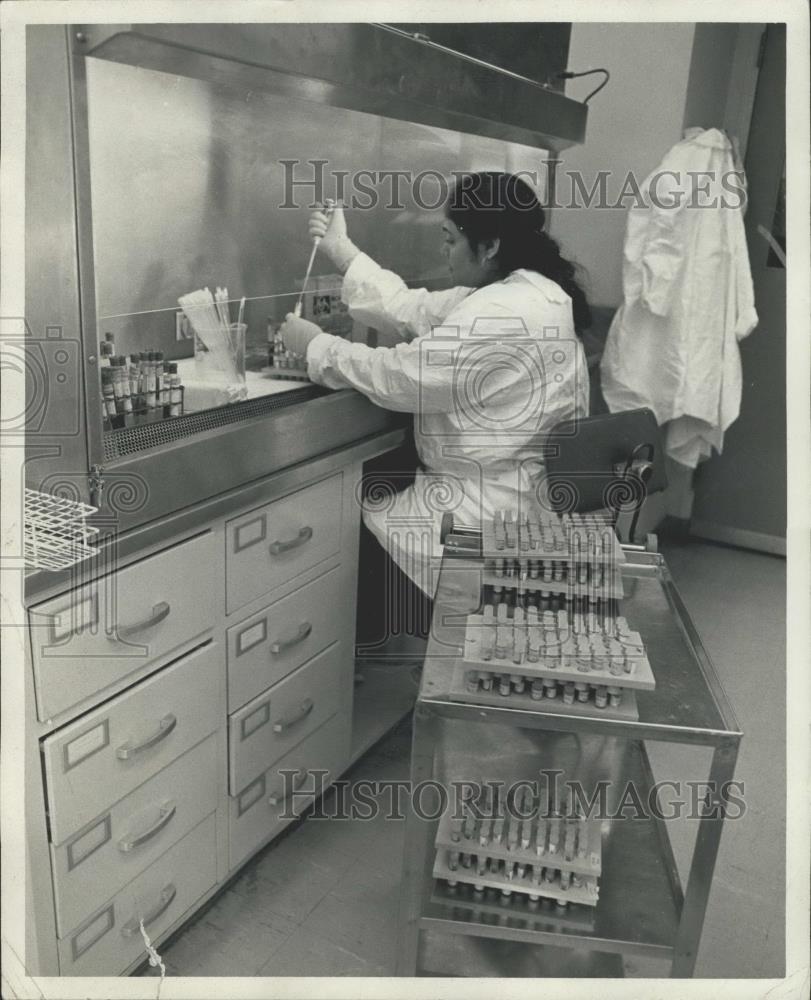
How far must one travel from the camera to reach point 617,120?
3.16 m

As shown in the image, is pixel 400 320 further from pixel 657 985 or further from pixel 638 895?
pixel 657 985

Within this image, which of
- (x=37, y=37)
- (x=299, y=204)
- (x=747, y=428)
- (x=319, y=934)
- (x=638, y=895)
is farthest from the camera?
(x=747, y=428)

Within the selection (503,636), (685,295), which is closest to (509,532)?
(503,636)

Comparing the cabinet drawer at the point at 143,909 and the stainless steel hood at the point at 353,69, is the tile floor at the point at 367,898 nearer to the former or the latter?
the cabinet drawer at the point at 143,909

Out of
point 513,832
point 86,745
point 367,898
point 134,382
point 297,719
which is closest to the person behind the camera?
point 86,745

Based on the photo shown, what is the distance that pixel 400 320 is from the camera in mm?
2377

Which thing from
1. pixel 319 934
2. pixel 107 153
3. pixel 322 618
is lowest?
pixel 319 934

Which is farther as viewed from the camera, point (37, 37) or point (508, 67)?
point (508, 67)

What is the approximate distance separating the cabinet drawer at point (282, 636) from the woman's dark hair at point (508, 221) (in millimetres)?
887

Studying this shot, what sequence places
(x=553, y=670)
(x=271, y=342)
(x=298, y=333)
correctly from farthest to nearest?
(x=271, y=342) < (x=298, y=333) < (x=553, y=670)

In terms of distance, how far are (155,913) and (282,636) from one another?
58 cm

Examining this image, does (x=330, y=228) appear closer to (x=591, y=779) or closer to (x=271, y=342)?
(x=271, y=342)

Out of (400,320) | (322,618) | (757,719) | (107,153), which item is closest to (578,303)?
(400,320)

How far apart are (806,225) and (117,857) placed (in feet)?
4.82
